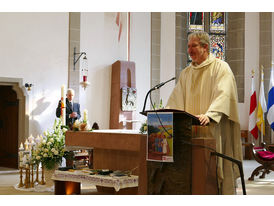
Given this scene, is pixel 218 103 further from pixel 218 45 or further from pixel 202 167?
pixel 218 45

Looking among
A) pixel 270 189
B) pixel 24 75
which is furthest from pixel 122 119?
pixel 270 189

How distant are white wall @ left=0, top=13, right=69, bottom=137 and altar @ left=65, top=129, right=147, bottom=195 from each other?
4.13m

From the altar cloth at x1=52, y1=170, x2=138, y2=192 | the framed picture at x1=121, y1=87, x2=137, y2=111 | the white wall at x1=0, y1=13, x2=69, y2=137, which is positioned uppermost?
the white wall at x1=0, y1=13, x2=69, y2=137

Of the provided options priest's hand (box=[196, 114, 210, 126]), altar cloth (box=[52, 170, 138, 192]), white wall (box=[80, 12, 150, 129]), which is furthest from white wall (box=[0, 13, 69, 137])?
priest's hand (box=[196, 114, 210, 126])

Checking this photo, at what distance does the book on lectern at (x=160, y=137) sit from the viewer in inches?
148

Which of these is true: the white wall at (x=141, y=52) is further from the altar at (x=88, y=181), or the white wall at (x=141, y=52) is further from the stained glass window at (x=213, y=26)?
the altar at (x=88, y=181)

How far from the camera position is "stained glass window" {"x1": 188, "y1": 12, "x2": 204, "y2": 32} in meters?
14.5

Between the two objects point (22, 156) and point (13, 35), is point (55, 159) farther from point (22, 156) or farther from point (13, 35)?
point (13, 35)

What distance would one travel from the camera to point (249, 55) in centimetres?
1380

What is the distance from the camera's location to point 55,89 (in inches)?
435

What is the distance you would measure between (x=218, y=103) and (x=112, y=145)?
2.32 m

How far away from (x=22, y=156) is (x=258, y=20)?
30.2 ft

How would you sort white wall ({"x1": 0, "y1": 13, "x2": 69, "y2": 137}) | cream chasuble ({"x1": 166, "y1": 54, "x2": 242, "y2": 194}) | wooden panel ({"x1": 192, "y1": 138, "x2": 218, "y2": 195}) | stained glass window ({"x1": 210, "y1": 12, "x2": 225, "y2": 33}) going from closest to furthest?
wooden panel ({"x1": 192, "y1": 138, "x2": 218, "y2": 195})
cream chasuble ({"x1": 166, "y1": 54, "x2": 242, "y2": 194})
white wall ({"x1": 0, "y1": 13, "x2": 69, "y2": 137})
stained glass window ({"x1": 210, "y1": 12, "x2": 225, "y2": 33})

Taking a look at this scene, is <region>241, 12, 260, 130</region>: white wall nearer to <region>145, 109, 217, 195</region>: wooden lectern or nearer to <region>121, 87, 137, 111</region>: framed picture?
<region>121, 87, 137, 111</region>: framed picture
